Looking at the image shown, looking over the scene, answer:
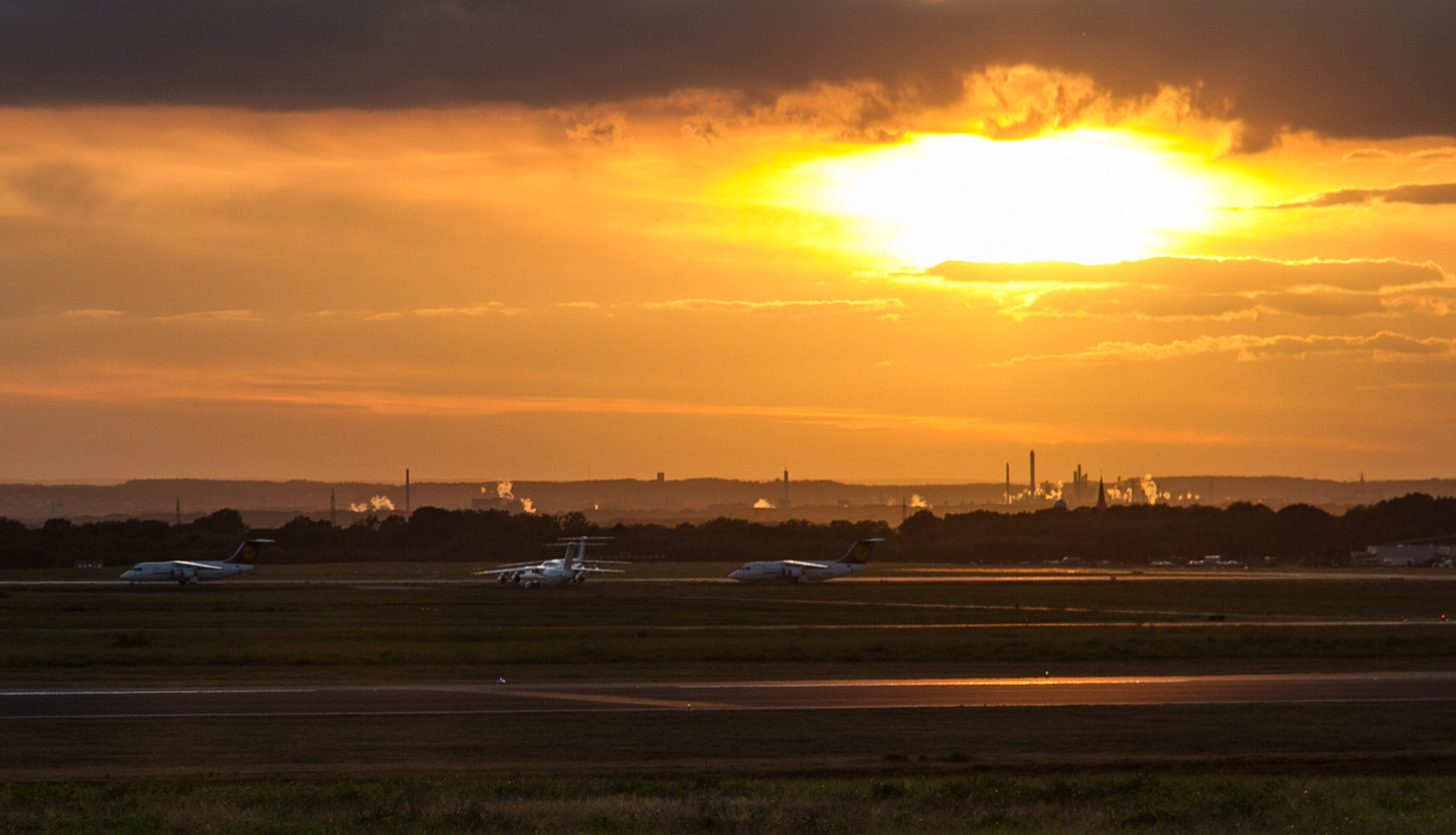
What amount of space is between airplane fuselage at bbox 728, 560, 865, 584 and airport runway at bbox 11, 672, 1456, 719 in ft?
229

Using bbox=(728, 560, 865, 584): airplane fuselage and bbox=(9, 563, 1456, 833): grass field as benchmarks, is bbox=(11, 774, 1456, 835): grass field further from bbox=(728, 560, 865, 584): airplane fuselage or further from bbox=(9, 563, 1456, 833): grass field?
bbox=(728, 560, 865, 584): airplane fuselage

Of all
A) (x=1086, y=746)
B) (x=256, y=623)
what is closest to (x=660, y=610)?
(x=256, y=623)

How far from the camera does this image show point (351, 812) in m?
23.3

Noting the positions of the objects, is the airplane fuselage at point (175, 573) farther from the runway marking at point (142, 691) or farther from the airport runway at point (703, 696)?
the airport runway at point (703, 696)

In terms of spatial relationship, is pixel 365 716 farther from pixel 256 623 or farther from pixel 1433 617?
pixel 1433 617

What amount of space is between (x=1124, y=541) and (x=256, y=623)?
145410 millimetres

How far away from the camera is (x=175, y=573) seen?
111 m

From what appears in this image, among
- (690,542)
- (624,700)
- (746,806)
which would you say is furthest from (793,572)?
(746,806)

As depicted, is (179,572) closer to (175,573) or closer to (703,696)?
(175,573)

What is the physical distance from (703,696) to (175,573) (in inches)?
3197

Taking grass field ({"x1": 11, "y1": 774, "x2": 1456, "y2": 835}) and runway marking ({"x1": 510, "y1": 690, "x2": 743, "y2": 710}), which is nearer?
grass field ({"x1": 11, "y1": 774, "x2": 1456, "y2": 835})

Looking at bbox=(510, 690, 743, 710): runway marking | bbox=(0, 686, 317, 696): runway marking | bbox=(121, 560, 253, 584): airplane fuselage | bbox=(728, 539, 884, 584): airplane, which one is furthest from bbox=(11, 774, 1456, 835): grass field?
bbox=(121, 560, 253, 584): airplane fuselage

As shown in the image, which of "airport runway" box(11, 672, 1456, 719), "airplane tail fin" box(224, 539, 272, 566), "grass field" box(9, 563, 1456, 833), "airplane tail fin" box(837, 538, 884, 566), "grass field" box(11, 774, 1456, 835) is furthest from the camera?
"airplane tail fin" box(837, 538, 884, 566)

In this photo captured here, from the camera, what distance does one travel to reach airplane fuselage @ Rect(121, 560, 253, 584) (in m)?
110
